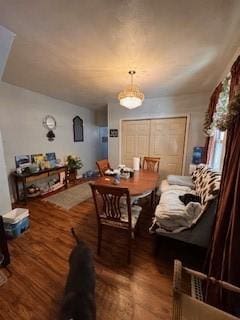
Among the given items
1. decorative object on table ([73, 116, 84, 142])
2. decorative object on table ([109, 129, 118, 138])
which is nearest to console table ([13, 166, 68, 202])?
decorative object on table ([73, 116, 84, 142])

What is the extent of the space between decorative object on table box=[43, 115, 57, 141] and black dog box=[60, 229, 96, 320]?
3360 millimetres

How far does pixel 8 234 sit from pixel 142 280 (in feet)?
6.08

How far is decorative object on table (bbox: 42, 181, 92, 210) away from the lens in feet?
10.4

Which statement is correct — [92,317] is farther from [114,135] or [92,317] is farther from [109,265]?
[114,135]

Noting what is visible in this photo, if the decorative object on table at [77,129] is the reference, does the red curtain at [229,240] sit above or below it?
below

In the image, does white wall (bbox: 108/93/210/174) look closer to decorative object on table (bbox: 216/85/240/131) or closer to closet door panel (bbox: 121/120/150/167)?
closet door panel (bbox: 121/120/150/167)

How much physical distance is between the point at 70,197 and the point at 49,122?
2.02m

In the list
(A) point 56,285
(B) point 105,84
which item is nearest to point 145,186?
(A) point 56,285

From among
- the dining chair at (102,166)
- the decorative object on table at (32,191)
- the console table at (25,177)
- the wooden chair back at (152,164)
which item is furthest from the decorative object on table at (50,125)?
the wooden chair back at (152,164)

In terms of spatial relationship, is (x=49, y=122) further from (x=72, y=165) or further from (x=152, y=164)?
(x=152, y=164)

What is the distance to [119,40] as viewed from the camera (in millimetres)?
1693

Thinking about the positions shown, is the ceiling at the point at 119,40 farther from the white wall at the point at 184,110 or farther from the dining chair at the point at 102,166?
the dining chair at the point at 102,166

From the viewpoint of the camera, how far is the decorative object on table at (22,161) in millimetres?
3295

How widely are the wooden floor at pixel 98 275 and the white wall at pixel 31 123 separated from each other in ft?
6.09
